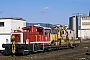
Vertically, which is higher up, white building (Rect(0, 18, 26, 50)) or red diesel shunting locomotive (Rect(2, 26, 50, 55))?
white building (Rect(0, 18, 26, 50))

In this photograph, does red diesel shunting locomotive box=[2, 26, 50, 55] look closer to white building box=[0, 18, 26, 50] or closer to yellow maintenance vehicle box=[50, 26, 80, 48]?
yellow maintenance vehicle box=[50, 26, 80, 48]

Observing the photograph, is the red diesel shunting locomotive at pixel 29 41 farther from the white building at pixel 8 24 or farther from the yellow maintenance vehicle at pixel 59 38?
the white building at pixel 8 24

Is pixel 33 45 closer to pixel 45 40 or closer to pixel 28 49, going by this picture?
pixel 28 49

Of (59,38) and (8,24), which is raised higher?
(8,24)

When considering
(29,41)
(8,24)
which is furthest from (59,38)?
(29,41)

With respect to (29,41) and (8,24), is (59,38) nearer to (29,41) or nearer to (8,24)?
(8,24)

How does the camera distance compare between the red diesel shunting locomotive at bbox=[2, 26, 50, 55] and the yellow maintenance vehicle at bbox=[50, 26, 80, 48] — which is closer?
the red diesel shunting locomotive at bbox=[2, 26, 50, 55]

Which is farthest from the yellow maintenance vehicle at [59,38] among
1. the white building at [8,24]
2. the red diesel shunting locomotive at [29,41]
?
the white building at [8,24]

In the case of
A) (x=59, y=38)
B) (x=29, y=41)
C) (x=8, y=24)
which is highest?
(x=8, y=24)

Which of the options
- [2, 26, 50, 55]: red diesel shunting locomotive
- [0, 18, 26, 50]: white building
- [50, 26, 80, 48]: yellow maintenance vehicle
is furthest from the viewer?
[0, 18, 26, 50]: white building

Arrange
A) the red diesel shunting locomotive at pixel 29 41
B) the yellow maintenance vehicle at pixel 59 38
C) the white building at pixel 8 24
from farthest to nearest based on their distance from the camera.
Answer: the white building at pixel 8 24
the yellow maintenance vehicle at pixel 59 38
the red diesel shunting locomotive at pixel 29 41

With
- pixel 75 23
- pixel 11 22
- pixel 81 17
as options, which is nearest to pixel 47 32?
pixel 11 22

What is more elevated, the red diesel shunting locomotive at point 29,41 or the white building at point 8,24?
the white building at point 8,24

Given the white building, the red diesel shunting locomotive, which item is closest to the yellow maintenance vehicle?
the red diesel shunting locomotive
